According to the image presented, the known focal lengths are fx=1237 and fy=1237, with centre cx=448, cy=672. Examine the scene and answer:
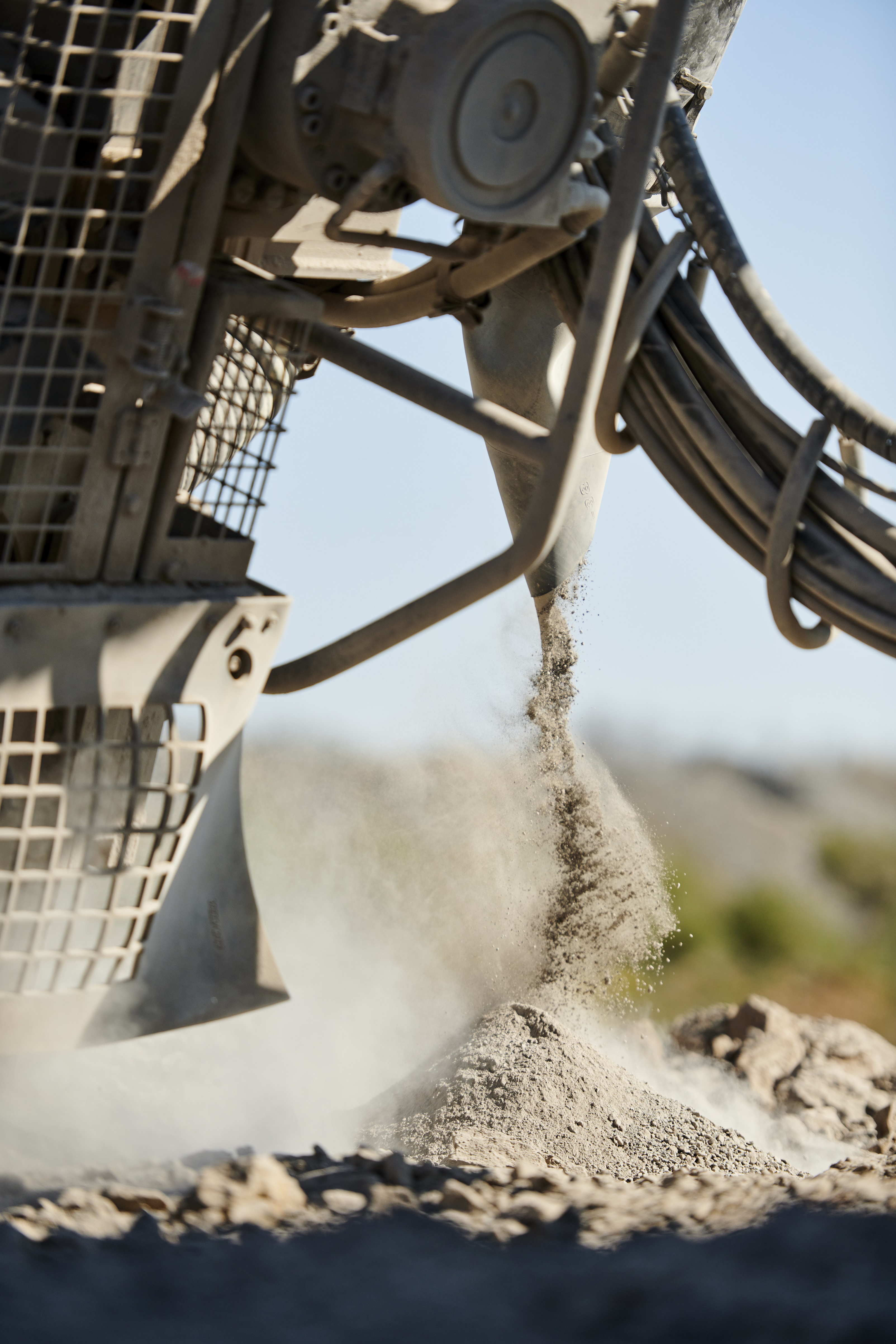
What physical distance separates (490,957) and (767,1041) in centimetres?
122

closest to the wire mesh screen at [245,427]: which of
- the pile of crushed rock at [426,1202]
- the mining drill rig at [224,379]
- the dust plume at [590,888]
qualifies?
the mining drill rig at [224,379]

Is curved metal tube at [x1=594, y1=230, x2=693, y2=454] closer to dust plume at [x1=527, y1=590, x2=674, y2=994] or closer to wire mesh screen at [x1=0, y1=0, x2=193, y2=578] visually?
wire mesh screen at [x1=0, y1=0, x2=193, y2=578]

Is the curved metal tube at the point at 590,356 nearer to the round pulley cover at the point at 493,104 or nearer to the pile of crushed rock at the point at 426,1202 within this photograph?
the round pulley cover at the point at 493,104

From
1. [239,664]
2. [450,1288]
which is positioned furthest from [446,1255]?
[239,664]

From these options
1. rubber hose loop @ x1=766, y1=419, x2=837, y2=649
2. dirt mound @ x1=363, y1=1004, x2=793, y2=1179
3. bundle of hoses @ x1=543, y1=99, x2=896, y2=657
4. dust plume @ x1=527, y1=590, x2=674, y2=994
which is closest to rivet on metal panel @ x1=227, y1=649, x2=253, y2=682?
bundle of hoses @ x1=543, y1=99, x2=896, y2=657

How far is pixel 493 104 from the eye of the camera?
225 centimetres

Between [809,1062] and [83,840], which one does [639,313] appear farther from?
[809,1062]

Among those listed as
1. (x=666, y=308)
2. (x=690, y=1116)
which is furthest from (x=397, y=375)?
(x=690, y=1116)

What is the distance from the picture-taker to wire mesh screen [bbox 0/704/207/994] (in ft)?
7.52

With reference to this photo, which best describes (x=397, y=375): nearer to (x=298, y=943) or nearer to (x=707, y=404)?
(x=707, y=404)

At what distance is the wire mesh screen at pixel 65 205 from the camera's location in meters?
2.14

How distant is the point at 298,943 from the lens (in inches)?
203

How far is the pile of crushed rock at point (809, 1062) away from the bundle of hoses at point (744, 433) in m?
2.70

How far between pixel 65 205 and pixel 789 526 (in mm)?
1536
